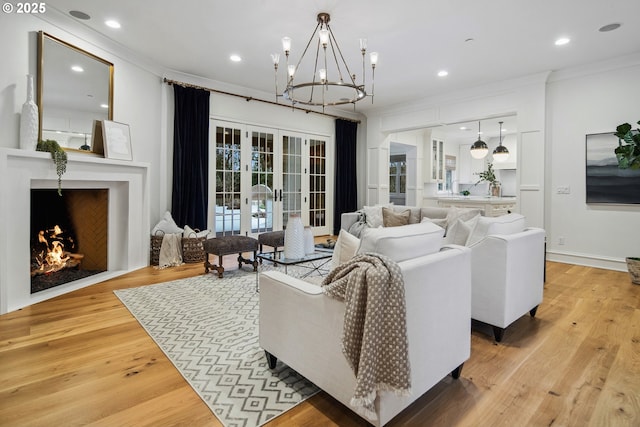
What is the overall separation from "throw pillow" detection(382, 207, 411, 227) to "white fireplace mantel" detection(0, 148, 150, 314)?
344 centimetres

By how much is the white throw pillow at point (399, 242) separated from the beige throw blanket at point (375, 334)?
19cm

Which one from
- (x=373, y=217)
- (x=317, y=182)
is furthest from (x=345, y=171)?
(x=373, y=217)

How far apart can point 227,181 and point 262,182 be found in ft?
2.32

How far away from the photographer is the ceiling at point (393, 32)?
131 inches

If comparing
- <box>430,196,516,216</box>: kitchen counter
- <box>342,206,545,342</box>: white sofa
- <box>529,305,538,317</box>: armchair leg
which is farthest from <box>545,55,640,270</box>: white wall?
<box>342,206,545,342</box>: white sofa

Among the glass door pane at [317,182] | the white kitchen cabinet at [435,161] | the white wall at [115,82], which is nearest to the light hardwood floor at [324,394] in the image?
the white wall at [115,82]

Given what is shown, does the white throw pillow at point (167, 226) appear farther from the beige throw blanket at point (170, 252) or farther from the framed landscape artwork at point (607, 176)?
the framed landscape artwork at point (607, 176)

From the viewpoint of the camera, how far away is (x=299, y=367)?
1.78 m

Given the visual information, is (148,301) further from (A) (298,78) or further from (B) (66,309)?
(A) (298,78)

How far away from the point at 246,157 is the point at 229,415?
196 inches

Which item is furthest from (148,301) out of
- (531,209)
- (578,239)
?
(578,239)

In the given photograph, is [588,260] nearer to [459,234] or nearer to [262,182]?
[459,234]

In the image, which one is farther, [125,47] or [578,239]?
[578,239]

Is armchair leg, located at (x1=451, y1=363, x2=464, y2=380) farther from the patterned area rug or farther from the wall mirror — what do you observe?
the wall mirror
